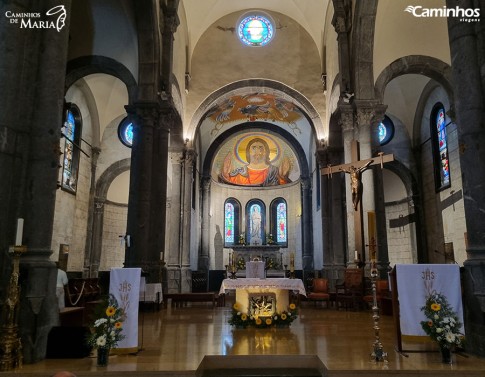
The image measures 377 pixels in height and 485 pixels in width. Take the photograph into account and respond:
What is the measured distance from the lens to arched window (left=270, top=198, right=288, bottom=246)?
90.9ft

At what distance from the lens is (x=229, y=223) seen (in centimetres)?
2823

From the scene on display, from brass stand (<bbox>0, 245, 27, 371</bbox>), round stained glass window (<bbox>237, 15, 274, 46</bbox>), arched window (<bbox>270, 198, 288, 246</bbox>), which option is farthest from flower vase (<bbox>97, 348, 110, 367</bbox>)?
arched window (<bbox>270, 198, 288, 246</bbox>)

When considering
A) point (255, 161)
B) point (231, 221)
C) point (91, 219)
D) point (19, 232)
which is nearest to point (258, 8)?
point (255, 161)

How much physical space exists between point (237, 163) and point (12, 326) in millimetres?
24389

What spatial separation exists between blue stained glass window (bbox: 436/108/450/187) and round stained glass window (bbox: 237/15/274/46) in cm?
894

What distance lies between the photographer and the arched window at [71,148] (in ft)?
55.8

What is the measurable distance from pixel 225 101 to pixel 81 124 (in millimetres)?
7488

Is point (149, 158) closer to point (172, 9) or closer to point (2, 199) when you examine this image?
point (172, 9)

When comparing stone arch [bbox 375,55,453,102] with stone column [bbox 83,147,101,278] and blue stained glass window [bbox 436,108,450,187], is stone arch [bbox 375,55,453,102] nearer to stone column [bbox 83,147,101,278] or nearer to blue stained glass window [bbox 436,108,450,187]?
blue stained glass window [bbox 436,108,450,187]

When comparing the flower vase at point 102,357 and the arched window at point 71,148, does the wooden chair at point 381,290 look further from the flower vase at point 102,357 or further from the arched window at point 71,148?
the arched window at point 71,148

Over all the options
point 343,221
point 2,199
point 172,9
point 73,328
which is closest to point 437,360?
point 73,328

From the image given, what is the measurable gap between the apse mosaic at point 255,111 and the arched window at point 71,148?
685 cm

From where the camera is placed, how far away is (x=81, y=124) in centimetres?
1806

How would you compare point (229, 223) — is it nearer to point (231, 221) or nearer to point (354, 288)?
point (231, 221)
